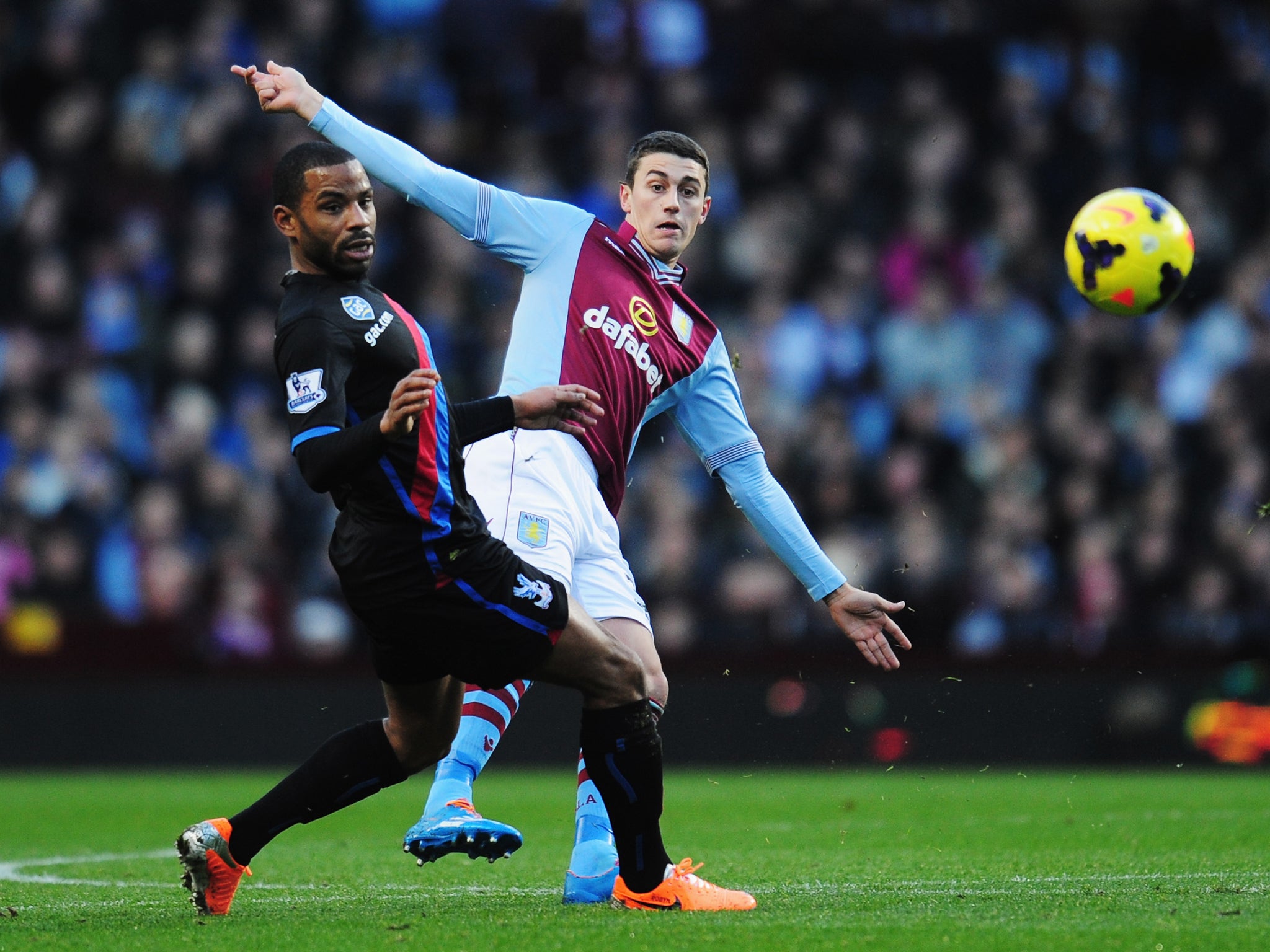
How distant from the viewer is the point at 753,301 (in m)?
13.0

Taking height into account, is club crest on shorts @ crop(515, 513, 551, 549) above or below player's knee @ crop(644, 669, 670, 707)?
above

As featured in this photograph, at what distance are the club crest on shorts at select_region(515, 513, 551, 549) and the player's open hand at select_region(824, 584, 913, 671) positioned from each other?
943mm

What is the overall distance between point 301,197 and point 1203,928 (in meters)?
2.82

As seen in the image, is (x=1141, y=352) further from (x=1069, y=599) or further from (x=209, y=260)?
(x=209, y=260)

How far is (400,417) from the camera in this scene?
13.0 feet

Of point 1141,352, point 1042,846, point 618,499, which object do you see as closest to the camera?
point 618,499

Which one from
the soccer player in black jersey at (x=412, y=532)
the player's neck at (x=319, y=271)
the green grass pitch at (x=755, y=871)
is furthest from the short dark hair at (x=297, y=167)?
the green grass pitch at (x=755, y=871)

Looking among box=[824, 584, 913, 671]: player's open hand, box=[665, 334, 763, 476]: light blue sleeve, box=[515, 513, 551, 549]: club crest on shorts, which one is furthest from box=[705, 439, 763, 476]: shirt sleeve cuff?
box=[515, 513, 551, 549]: club crest on shorts

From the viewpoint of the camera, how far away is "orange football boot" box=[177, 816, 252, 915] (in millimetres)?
4645

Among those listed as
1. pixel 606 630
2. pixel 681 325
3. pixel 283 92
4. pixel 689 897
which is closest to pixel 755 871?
pixel 689 897

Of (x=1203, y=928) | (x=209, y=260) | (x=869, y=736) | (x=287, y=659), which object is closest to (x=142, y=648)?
(x=287, y=659)

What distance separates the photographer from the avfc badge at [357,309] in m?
4.27

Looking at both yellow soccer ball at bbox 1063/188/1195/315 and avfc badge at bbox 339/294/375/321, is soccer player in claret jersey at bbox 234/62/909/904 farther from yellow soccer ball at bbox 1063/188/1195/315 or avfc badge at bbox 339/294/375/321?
yellow soccer ball at bbox 1063/188/1195/315

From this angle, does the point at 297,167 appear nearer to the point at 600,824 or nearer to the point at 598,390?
the point at 598,390
